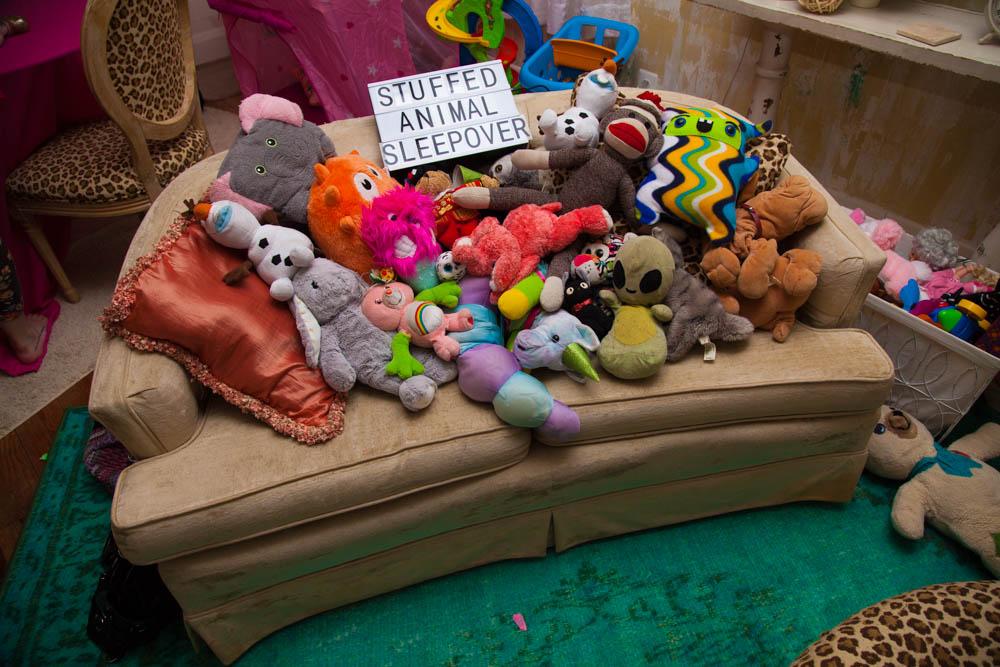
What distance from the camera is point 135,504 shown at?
3.41 ft

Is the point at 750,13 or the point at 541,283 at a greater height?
the point at 750,13

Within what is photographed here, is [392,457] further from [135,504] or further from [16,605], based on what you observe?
[16,605]

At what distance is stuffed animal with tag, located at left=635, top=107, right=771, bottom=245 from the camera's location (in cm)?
128

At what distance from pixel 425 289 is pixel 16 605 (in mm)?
1150

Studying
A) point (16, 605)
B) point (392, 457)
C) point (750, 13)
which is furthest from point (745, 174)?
point (16, 605)

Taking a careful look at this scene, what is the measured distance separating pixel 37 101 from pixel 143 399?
4.97 feet

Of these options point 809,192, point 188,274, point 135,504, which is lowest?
point 135,504

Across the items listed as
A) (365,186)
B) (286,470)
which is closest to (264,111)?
(365,186)

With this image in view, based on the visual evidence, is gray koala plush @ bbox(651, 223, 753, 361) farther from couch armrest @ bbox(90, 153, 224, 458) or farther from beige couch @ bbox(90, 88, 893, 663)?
couch armrest @ bbox(90, 153, 224, 458)

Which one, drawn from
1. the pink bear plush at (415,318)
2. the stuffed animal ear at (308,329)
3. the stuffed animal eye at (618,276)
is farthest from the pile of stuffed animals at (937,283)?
the stuffed animal ear at (308,329)

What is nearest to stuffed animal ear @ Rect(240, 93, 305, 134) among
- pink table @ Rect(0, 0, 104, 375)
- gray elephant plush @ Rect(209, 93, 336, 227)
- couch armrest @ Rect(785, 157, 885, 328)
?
gray elephant plush @ Rect(209, 93, 336, 227)

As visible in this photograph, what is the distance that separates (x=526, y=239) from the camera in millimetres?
1283

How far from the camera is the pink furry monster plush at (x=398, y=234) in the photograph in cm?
123

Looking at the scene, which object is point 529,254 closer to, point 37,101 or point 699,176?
point 699,176
